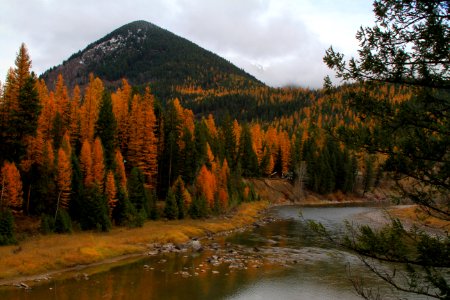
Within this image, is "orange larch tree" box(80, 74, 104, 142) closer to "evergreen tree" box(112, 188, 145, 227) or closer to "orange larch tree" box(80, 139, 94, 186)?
"orange larch tree" box(80, 139, 94, 186)

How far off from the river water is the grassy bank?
10.7 feet

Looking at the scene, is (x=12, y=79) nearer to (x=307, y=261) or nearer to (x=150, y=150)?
(x=150, y=150)

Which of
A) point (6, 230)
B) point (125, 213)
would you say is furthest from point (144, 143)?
point (6, 230)

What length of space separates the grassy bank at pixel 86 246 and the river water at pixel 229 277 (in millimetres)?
3269

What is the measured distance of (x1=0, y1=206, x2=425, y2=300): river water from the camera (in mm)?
31062

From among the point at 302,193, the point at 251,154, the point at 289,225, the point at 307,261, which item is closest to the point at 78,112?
the point at 289,225

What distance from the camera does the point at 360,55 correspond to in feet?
34.4

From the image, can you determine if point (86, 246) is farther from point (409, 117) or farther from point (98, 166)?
point (409, 117)

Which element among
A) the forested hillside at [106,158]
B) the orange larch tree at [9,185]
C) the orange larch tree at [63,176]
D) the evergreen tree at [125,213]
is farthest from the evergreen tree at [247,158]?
the orange larch tree at [9,185]

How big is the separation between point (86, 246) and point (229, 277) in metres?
17.4

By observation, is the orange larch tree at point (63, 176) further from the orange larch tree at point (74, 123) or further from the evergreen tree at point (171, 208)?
the evergreen tree at point (171, 208)

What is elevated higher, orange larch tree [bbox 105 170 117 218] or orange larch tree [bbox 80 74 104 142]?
orange larch tree [bbox 80 74 104 142]

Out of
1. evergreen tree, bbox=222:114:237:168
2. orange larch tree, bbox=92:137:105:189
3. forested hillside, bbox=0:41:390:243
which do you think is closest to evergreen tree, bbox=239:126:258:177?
forested hillside, bbox=0:41:390:243

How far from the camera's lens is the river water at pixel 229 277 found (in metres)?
31.1
